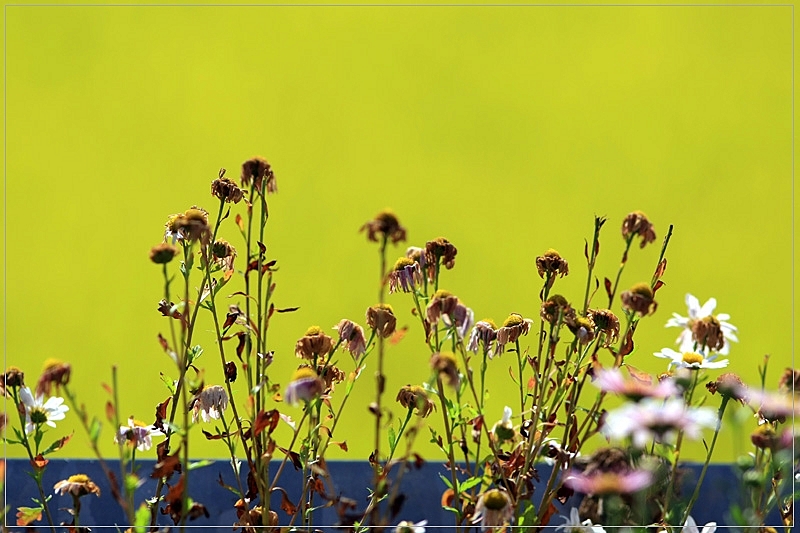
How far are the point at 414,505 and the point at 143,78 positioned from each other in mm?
1163

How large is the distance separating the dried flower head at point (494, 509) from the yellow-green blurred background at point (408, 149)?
1.08 meters

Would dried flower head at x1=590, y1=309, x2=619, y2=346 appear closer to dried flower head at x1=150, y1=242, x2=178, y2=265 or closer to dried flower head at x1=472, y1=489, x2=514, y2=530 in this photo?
dried flower head at x1=472, y1=489, x2=514, y2=530

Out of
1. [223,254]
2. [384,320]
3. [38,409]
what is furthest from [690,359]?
[38,409]

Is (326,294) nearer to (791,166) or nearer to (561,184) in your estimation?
(561,184)

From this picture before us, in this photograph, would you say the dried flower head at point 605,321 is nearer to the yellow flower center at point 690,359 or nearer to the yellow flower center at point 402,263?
the yellow flower center at point 690,359

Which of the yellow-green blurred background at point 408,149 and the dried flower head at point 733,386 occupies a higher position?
the yellow-green blurred background at point 408,149

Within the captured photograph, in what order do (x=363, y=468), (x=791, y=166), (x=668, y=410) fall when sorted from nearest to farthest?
(x=668, y=410), (x=363, y=468), (x=791, y=166)

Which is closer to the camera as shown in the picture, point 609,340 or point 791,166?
point 609,340

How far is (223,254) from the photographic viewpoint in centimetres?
153

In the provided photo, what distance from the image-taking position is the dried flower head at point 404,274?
1431 millimetres

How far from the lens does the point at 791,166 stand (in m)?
2.42

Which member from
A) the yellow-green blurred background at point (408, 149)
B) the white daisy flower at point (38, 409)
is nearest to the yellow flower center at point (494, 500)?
the white daisy flower at point (38, 409)

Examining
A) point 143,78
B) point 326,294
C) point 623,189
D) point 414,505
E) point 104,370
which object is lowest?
point 414,505

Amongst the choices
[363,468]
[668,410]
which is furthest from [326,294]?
[668,410]
